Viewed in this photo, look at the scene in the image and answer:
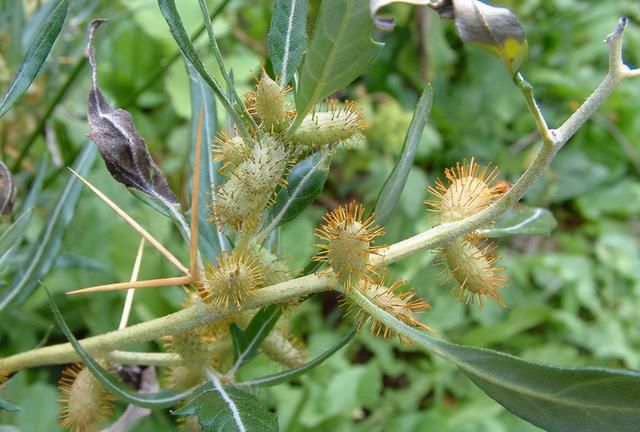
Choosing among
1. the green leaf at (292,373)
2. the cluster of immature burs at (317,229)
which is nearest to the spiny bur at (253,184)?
the cluster of immature burs at (317,229)

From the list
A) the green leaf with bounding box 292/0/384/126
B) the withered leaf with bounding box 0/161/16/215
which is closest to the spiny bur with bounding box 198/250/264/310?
the green leaf with bounding box 292/0/384/126

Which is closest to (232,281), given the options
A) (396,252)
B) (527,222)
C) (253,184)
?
(253,184)

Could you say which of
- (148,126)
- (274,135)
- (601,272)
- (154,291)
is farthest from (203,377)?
(601,272)

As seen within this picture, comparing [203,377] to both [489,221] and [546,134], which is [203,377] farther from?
[546,134]

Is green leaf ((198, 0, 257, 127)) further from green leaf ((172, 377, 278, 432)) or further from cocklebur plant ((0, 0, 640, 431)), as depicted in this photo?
green leaf ((172, 377, 278, 432))

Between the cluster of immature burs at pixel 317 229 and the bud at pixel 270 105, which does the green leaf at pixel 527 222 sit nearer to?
the cluster of immature burs at pixel 317 229

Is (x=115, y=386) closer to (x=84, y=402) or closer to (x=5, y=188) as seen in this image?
(x=84, y=402)
